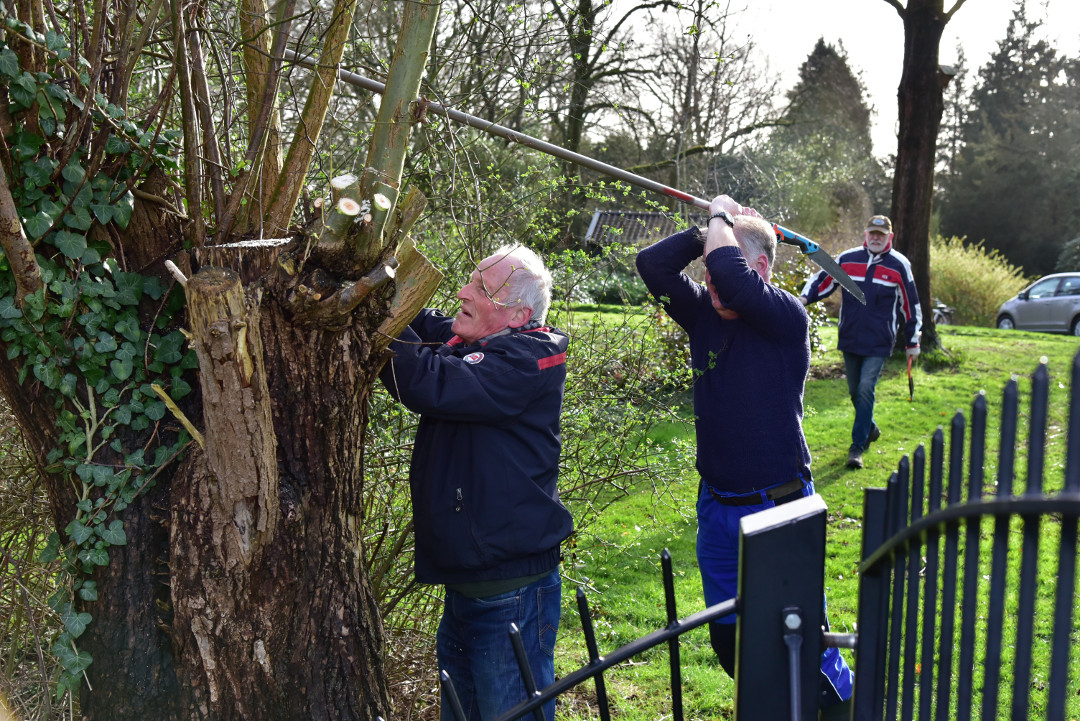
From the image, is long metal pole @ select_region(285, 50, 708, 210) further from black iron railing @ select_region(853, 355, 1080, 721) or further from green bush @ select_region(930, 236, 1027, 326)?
green bush @ select_region(930, 236, 1027, 326)

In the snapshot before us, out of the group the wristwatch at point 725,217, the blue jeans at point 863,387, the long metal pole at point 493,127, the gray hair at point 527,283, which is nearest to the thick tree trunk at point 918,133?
the blue jeans at point 863,387

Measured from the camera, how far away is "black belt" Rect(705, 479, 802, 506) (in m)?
3.03

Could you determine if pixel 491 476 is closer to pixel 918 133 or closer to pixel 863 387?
pixel 863 387

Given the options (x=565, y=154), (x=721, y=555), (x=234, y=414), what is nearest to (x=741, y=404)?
(x=721, y=555)

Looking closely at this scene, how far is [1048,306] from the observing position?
19047 mm

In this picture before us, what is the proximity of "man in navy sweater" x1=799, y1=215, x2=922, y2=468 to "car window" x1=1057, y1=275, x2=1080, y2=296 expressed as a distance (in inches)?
556

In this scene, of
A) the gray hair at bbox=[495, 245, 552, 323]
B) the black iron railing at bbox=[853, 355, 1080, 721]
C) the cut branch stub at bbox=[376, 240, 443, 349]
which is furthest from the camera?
the gray hair at bbox=[495, 245, 552, 323]

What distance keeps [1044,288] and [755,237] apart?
19.3 metres

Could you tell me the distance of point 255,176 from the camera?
2.38 meters

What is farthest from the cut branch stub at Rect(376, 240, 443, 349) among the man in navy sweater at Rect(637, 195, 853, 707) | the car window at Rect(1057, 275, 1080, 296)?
the car window at Rect(1057, 275, 1080, 296)

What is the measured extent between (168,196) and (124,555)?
3.27 feet

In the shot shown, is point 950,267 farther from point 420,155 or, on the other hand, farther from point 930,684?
point 930,684

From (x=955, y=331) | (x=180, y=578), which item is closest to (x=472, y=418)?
(x=180, y=578)

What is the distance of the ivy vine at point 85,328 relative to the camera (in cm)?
215
